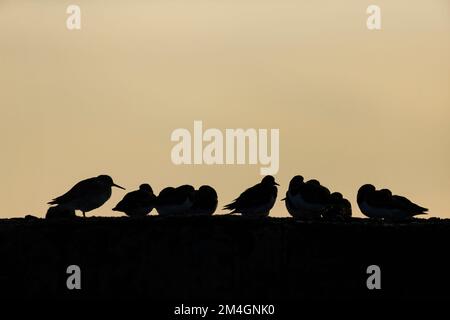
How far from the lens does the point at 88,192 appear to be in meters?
15.1

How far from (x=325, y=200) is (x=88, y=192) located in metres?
3.42

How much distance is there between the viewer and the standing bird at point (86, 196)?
15.0m

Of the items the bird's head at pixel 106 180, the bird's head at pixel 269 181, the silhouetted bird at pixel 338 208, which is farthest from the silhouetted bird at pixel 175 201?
the silhouetted bird at pixel 338 208

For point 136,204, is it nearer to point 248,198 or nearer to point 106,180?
point 106,180

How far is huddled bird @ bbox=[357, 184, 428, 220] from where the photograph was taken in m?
14.3

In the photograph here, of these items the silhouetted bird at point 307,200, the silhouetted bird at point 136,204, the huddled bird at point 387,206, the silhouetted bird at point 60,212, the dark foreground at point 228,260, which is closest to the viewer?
the dark foreground at point 228,260

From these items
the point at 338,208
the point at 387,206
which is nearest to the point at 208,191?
the point at 338,208

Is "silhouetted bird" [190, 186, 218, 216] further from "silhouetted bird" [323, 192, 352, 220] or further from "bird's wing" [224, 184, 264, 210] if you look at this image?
"silhouetted bird" [323, 192, 352, 220]

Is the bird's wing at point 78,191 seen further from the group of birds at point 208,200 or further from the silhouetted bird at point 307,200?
the silhouetted bird at point 307,200

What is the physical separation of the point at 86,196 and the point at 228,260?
11.1 ft

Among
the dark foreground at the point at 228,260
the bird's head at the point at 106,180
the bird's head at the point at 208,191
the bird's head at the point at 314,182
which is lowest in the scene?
the dark foreground at the point at 228,260

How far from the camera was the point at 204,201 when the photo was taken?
1533cm
